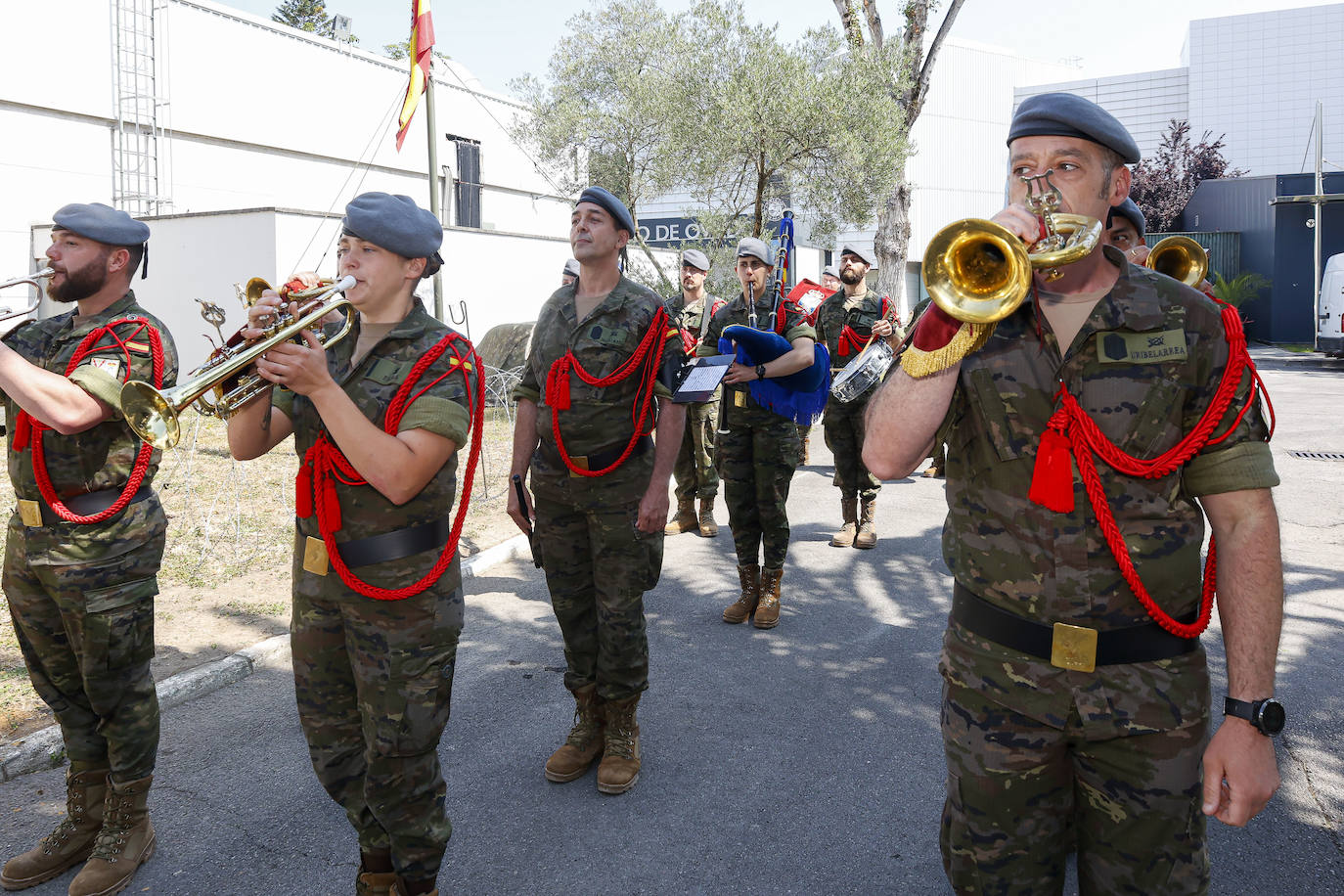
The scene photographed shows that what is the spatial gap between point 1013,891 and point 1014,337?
1220 millimetres

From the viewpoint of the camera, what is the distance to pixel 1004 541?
6.83 feet

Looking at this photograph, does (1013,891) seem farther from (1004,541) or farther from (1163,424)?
(1163,424)

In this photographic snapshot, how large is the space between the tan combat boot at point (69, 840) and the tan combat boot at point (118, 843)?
0.13ft

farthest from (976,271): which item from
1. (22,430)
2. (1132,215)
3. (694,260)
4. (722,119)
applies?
(722,119)

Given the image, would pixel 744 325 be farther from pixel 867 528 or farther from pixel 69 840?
pixel 69 840

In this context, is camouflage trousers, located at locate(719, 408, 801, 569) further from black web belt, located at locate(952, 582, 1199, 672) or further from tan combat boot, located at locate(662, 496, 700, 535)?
black web belt, located at locate(952, 582, 1199, 672)

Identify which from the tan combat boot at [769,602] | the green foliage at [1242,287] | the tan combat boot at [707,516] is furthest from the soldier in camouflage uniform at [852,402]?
the green foliage at [1242,287]

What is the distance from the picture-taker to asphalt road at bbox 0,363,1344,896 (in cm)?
334

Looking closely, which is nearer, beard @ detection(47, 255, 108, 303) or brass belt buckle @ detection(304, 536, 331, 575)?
brass belt buckle @ detection(304, 536, 331, 575)

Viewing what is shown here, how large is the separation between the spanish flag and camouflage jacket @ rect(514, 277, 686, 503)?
9648 mm

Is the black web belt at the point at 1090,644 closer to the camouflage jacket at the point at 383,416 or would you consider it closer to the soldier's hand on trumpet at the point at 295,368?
the camouflage jacket at the point at 383,416

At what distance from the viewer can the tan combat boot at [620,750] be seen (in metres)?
3.96

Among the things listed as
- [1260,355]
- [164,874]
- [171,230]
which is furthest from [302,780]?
[1260,355]

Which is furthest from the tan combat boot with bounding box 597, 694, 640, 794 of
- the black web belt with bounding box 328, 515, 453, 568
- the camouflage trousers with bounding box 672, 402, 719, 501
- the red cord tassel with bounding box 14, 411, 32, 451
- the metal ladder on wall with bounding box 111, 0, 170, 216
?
the metal ladder on wall with bounding box 111, 0, 170, 216
